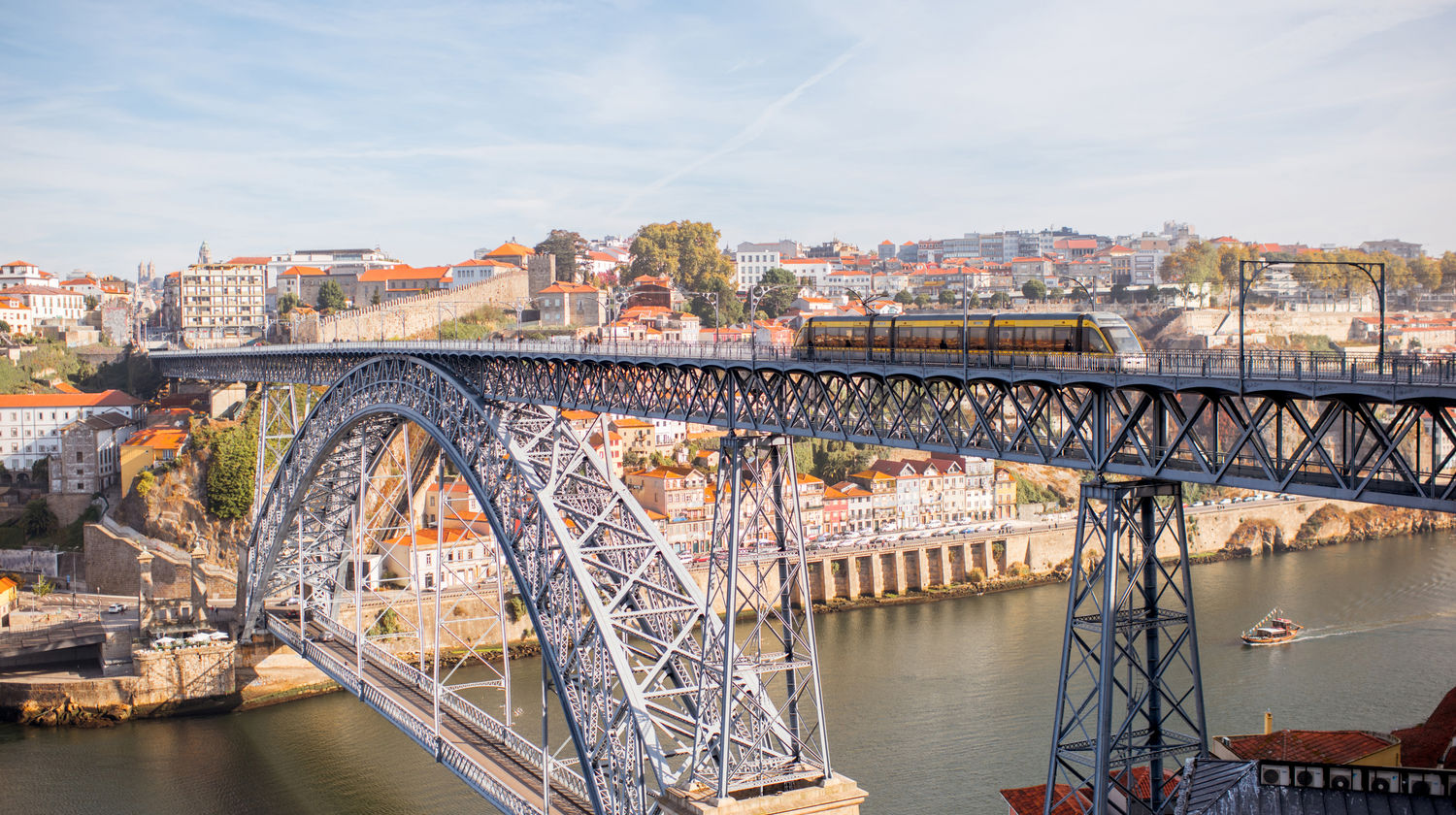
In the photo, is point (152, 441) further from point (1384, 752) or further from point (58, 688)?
point (1384, 752)

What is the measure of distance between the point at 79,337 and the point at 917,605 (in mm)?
50760

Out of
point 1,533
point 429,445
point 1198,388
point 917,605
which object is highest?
point 1198,388

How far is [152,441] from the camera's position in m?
47.3

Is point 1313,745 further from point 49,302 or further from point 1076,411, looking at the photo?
point 49,302

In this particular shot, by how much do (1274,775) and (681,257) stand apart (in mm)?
68025

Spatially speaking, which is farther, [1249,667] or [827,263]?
[827,263]

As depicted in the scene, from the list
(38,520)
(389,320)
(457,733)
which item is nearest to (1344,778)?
(457,733)

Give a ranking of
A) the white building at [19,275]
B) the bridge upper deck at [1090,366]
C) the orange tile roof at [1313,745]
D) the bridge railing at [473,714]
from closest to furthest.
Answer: the bridge upper deck at [1090,366] < the orange tile roof at [1313,745] < the bridge railing at [473,714] < the white building at [19,275]

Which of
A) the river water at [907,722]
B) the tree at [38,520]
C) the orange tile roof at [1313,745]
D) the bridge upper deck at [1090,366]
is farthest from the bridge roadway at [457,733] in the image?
the tree at [38,520]

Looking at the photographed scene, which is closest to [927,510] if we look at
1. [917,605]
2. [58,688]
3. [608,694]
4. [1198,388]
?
[917,605]

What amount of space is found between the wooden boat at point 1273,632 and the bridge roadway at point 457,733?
24265 millimetres

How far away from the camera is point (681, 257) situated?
79438 mm

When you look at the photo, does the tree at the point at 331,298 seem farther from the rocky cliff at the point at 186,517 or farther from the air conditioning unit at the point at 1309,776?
the air conditioning unit at the point at 1309,776

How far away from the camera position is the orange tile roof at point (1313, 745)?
17.4m
